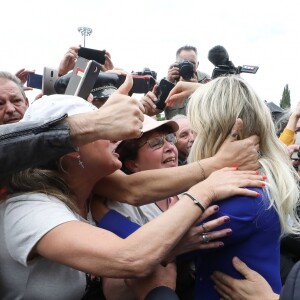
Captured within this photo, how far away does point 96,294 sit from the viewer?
6.22 ft

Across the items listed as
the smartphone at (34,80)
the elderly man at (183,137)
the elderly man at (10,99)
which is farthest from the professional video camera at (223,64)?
the elderly man at (10,99)

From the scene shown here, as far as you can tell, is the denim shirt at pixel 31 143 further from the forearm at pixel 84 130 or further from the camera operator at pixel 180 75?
the camera operator at pixel 180 75

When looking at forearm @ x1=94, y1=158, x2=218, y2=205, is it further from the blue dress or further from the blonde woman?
the blue dress

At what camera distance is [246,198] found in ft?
5.21

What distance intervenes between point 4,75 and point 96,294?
5.73ft

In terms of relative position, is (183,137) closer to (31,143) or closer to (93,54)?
(93,54)

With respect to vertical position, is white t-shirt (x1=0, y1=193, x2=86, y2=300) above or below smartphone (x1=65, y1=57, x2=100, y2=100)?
below

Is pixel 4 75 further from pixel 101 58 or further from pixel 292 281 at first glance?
pixel 292 281

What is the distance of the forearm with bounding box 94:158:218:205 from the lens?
1949mm

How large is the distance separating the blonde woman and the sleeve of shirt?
1.99 ft

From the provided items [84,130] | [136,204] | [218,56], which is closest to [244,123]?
[136,204]

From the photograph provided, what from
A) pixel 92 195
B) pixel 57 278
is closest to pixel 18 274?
pixel 57 278

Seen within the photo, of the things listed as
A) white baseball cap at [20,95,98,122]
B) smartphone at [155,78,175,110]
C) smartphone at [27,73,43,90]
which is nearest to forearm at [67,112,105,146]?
white baseball cap at [20,95,98,122]

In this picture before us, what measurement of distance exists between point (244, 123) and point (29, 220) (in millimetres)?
955
